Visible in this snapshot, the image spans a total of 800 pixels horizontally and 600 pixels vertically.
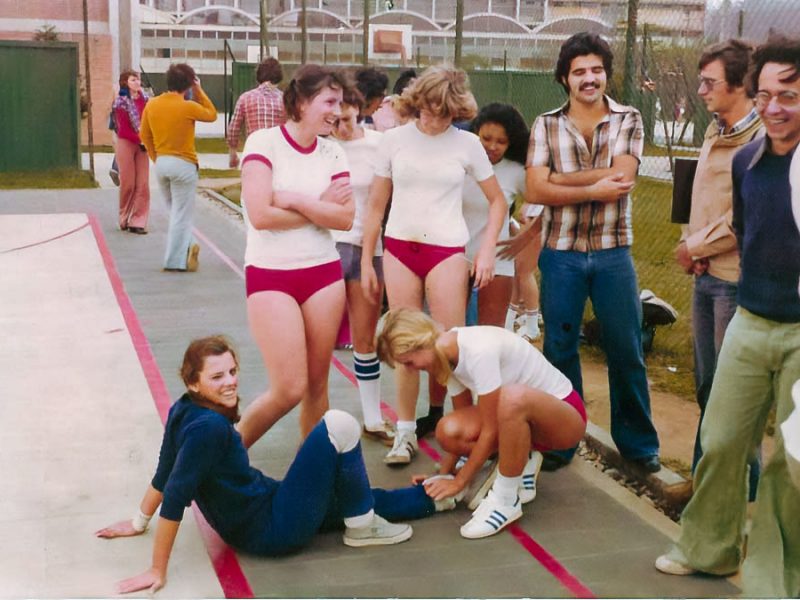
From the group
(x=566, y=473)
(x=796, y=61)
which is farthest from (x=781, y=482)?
(x=566, y=473)

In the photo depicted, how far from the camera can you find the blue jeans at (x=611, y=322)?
5.19 metres

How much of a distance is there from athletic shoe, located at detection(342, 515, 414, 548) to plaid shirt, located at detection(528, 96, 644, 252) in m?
1.55

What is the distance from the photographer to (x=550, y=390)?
489 cm

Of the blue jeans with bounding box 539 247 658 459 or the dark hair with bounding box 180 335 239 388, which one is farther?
the blue jeans with bounding box 539 247 658 459

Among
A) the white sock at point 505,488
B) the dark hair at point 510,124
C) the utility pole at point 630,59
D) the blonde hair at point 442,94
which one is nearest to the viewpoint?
the white sock at point 505,488

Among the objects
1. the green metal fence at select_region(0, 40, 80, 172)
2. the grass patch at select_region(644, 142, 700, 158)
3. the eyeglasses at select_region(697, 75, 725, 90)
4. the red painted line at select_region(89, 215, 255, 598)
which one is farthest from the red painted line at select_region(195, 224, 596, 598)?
the green metal fence at select_region(0, 40, 80, 172)

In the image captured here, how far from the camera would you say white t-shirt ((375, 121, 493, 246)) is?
17.6 ft

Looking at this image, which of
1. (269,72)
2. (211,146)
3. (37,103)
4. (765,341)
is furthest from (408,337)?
(211,146)

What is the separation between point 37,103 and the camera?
19953 mm

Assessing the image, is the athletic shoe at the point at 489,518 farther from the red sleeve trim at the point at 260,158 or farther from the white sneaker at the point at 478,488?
the red sleeve trim at the point at 260,158

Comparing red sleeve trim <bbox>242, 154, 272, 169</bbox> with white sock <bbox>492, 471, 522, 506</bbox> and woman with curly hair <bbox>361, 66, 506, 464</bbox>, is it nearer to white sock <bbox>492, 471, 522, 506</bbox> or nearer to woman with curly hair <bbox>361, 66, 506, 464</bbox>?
woman with curly hair <bbox>361, 66, 506, 464</bbox>

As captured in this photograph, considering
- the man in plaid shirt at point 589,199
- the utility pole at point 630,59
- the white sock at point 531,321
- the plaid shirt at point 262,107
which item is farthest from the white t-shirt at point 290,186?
the plaid shirt at point 262,107

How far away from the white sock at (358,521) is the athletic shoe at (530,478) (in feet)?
2.61

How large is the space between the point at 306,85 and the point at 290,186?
45 centimetres
